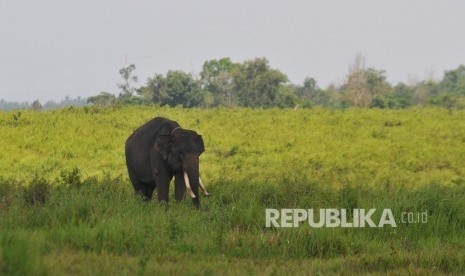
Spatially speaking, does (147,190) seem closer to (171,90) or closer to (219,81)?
(171,90)

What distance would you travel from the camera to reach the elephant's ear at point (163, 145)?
390 inches

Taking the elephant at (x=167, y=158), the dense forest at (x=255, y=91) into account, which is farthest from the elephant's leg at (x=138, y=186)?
the dense forest at (x=255, y=91)

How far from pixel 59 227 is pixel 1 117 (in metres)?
23.3

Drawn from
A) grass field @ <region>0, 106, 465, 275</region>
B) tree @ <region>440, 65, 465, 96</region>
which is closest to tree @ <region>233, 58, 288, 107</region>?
tree @ <region>440, 65, 465, 96</region>

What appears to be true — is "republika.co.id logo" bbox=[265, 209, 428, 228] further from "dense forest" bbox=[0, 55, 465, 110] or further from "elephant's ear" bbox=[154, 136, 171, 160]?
"dense forest" bbox=[0, 55, 465, 110]

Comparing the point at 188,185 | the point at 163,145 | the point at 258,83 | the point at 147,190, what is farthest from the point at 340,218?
the point at 258,83

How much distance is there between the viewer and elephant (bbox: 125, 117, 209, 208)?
31.7 ft

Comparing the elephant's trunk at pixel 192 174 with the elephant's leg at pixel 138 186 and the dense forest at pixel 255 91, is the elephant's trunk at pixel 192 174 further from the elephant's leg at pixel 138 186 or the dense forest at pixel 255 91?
the dense forest at pixel 255 91

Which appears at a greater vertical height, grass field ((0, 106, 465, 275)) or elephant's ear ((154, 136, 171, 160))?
elephant's ear ((154, 136, 171, 160))

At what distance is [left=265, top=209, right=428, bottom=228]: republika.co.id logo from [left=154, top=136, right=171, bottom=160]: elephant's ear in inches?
83.0

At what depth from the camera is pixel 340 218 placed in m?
9.15

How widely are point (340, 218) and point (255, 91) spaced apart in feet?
176

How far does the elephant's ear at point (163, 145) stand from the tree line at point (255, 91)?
3131 cm

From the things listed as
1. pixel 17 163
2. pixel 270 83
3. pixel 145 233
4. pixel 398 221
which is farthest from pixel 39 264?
pixel 270 83
